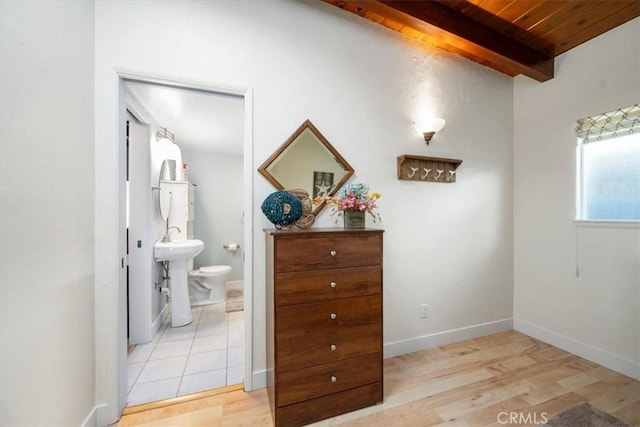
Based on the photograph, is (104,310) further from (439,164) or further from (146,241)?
(439,164)

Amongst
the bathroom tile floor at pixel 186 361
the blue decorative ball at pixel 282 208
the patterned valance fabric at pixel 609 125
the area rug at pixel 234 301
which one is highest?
the patterned valance fabric at pixel 609 125

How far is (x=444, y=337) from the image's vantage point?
2.36m

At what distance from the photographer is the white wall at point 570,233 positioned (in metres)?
1.91

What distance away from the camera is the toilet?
135 inches

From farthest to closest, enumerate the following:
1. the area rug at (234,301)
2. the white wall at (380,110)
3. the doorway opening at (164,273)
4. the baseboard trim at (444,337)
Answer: the area rug at (234,301) < the baseboard trim at (444,337) < the doorway opening at (164,273) < the white wall at (380,110)

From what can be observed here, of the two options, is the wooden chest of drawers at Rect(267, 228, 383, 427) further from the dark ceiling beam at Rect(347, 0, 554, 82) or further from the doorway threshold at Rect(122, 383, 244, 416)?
the dark ceiling beam at Rect(347, 0, 554, 82)

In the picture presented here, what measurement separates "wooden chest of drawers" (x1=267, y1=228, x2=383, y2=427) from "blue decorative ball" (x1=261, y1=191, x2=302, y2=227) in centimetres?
11

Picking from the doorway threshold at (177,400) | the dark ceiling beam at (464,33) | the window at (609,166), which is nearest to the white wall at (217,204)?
the doorway threshold at (177,400)

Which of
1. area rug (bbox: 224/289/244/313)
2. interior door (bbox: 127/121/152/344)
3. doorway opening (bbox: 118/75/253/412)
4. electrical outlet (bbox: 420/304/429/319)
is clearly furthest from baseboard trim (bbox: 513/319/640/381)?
Result: interior door (bbox: 127/121/152/344)

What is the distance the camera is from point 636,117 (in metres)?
1.88

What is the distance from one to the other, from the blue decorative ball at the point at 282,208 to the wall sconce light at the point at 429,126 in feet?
4.78

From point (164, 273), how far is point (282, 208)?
2.22 metres

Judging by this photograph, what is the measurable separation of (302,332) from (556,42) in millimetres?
3238

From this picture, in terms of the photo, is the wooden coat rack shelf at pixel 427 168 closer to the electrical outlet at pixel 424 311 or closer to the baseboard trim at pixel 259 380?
the electrical outlet at pixel 424 311
